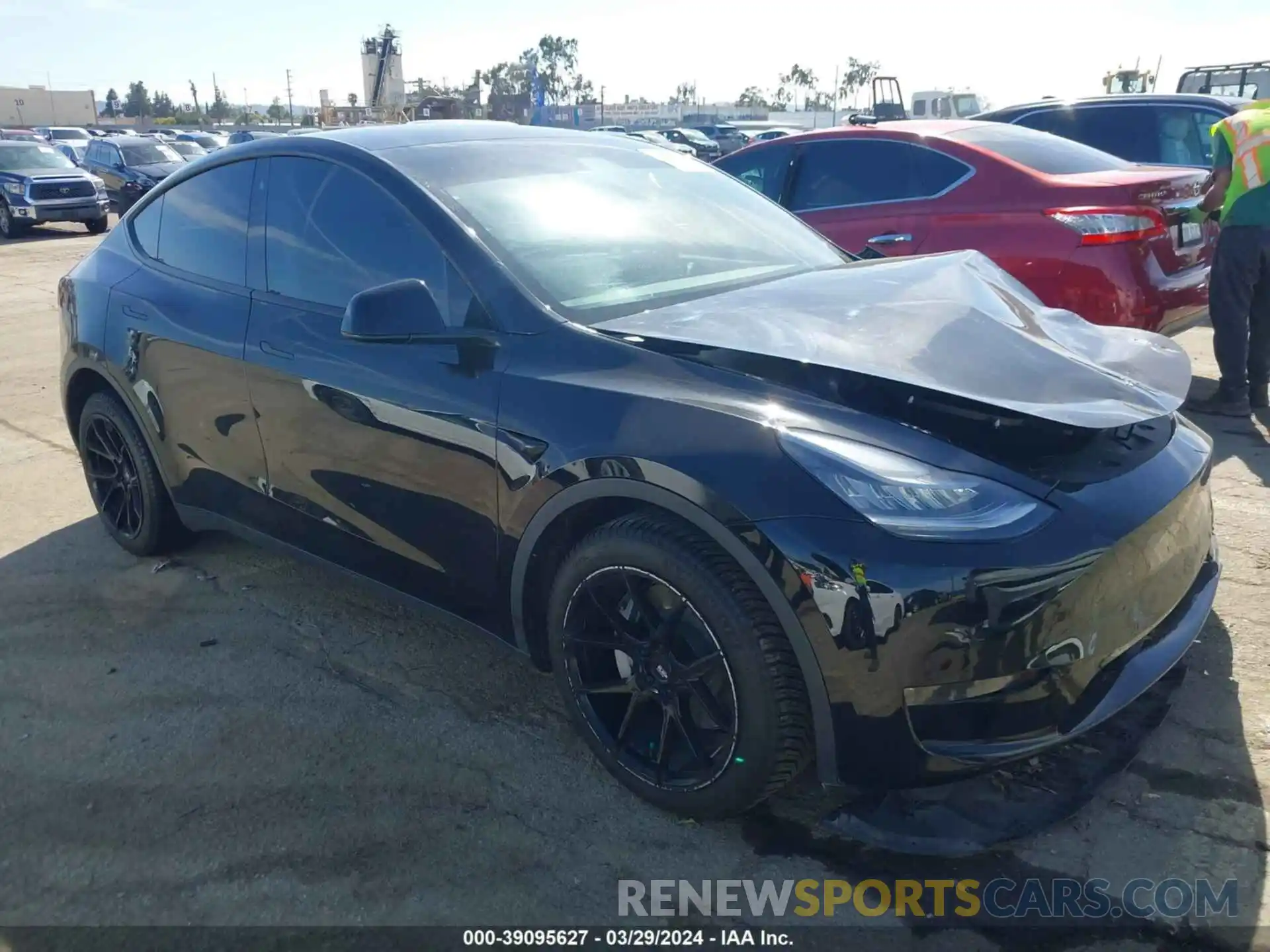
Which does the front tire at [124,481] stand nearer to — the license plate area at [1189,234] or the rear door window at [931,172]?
the rear door window at [931,172]

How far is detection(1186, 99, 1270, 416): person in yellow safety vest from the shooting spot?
5.48 meters

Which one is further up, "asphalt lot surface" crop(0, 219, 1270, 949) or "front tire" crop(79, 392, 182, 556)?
"front tire" crop(79, 392, 182, 556)

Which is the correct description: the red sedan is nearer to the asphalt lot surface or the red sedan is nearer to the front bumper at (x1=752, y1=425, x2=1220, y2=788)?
the asphalt lot surface

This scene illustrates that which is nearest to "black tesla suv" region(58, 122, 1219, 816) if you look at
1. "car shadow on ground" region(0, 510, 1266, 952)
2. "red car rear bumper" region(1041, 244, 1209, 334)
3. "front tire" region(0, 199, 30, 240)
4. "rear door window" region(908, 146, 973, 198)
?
"car shadow on ground" region(0, 510, 1266, 952)

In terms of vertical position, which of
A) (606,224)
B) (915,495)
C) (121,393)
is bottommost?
(121,393)

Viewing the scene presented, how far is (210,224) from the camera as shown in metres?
3.77

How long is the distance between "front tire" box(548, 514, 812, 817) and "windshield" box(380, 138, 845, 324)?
722 mm

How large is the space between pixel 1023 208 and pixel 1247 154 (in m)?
1.25

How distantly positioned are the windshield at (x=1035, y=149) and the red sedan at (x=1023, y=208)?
1 centimetres

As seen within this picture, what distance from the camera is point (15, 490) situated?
5.28 metres

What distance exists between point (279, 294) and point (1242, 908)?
3.15 meters

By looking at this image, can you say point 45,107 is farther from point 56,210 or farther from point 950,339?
point 950,339

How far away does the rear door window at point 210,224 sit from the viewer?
11.9ft

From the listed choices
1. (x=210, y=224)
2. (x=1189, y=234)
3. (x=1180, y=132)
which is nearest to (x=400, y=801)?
(x=210, y=224)
